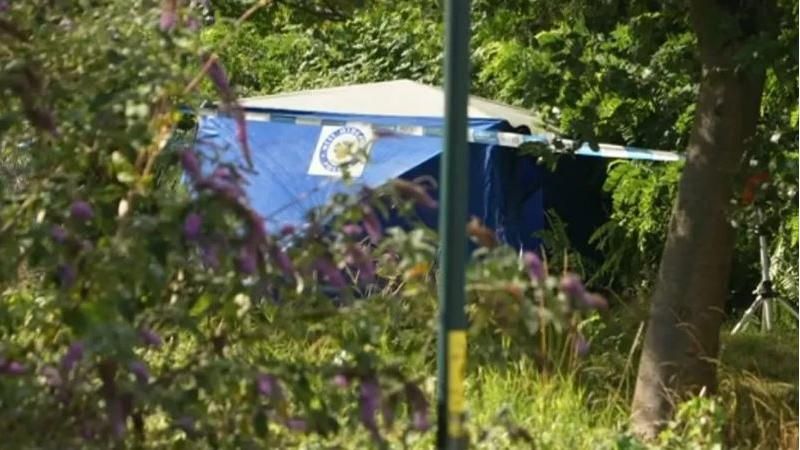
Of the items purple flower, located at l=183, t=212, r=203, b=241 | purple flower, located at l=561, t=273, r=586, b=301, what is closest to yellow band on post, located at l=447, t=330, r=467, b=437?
purple flower, located at l=561, t=273, r=586, b=301

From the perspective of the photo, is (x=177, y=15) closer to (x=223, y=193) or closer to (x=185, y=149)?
(x=185, y=149)

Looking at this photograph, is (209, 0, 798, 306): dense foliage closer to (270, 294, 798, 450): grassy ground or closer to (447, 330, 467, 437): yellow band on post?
(270, 294, 798, 450): grassy ground

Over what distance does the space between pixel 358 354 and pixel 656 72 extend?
3.89 m

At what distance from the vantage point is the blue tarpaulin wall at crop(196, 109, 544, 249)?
10492 mm

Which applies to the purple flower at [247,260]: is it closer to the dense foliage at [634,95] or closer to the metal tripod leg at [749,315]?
the dense foliage at [634,95]

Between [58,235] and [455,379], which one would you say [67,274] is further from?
[455,379]

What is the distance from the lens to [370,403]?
3430 millimetres

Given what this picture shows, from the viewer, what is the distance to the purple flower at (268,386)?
3.46 m

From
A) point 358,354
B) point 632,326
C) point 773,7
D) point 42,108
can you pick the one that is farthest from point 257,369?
point 632,326

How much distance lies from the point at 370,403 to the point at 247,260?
40 centimetres

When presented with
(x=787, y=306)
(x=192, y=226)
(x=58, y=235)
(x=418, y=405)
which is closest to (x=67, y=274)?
(x=58, y=235)

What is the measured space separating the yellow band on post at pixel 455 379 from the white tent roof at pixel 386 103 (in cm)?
711

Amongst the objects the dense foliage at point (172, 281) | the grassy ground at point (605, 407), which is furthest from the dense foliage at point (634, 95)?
the dense foliage at point (172, 281)

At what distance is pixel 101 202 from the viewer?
3.62m
